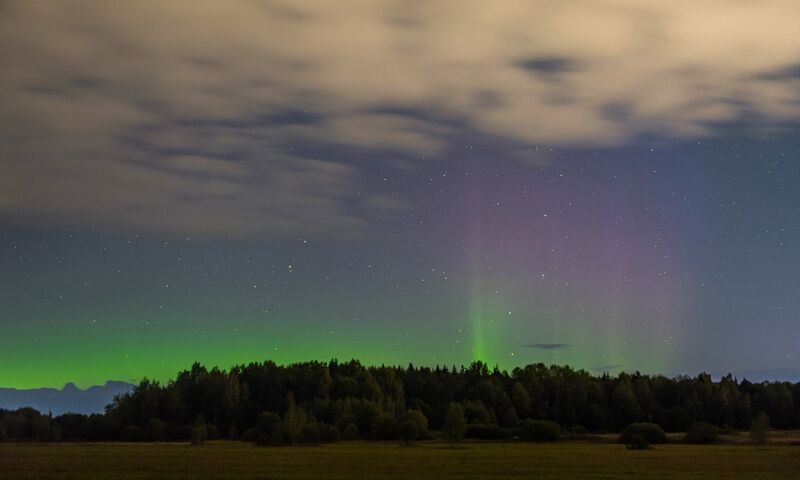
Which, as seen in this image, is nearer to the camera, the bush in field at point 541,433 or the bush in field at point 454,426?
the bush in field at point 454,426

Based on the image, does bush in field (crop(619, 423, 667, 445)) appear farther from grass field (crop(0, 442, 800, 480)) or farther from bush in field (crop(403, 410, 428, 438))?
grass field (crop(0, 442, 800, 480))

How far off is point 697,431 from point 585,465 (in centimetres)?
9466

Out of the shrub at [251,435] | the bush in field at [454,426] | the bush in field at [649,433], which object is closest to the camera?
the bush in field at [649,433]

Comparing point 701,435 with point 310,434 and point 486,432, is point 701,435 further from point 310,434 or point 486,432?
point 310,434

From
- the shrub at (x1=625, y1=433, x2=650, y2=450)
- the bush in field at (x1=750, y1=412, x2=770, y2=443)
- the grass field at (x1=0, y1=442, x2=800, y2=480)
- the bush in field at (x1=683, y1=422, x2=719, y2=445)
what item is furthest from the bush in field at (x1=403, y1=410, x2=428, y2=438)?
the grass field at (x1=0, y1=442, x2=800, y2=480)

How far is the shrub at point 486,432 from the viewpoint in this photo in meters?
189

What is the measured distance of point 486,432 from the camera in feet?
624

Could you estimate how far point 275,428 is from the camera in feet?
613

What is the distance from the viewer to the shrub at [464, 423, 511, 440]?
619ft

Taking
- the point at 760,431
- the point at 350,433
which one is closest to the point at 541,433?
the point at 760,431

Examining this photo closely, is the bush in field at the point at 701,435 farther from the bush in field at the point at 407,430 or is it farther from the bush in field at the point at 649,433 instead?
the bush in field at the point at 407,430

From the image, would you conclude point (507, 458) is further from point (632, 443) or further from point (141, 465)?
point (632, 443)

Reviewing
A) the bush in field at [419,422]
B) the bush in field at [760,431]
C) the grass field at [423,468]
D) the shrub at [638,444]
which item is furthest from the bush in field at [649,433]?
the grass field at [423,468]

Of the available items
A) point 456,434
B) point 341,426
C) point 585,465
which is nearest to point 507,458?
point 585,465
